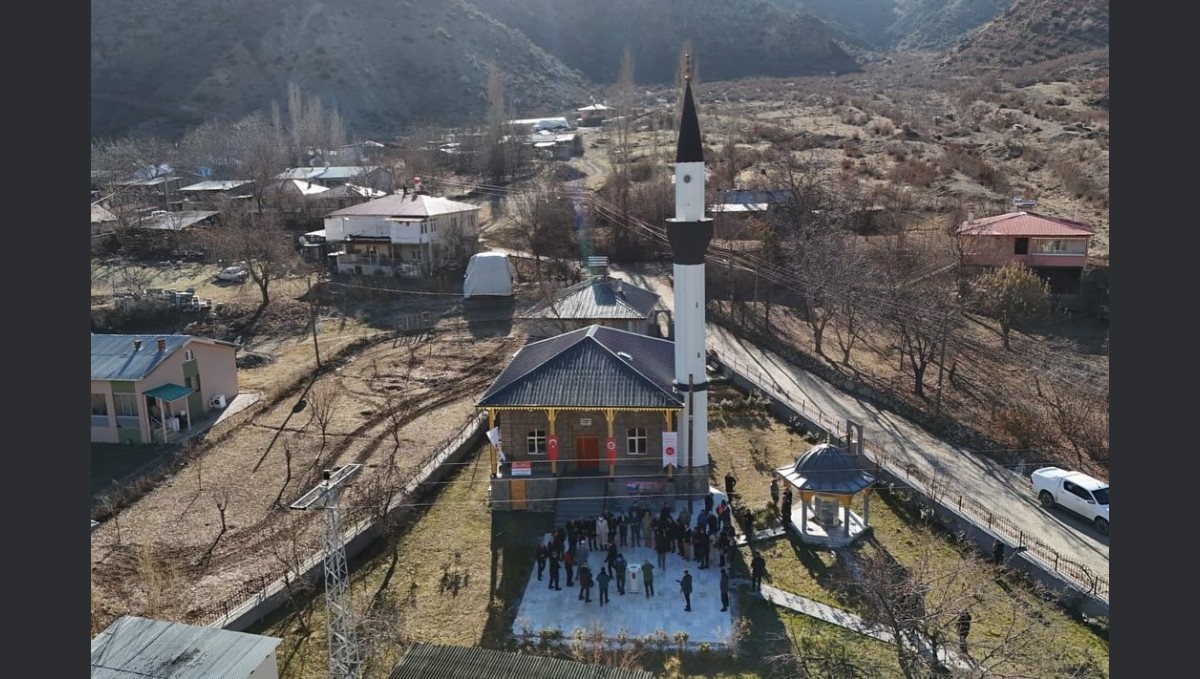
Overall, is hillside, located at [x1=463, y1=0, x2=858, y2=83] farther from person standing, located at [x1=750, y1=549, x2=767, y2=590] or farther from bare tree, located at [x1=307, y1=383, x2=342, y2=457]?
person standing, located at [x1=750, y1=549, x2=767, y2=590]

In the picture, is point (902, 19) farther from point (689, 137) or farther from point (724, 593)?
point (724, 593)

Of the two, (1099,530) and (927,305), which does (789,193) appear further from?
(1099,530)

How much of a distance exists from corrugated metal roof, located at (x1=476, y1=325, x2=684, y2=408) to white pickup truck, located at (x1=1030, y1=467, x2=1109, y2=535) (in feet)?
32.9

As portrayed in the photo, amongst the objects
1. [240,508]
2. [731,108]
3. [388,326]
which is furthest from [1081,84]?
[240,508]

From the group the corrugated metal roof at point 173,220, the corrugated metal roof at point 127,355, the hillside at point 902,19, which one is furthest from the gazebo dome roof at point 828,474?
the hillside at point 902,19

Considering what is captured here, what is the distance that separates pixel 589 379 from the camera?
2270cm

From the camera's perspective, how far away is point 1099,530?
21.0m

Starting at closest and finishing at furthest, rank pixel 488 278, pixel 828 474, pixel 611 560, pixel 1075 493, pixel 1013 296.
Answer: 1. pixel 611 560
2. pixel 828 474
3. pixel 1075 493
4. pixel 1013 296
5. pixel 488 278

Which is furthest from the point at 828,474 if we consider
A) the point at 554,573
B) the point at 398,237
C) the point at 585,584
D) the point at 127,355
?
the point at 398,237

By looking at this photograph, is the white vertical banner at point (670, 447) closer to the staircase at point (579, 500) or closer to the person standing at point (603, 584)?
the staircase at point (579, 500)

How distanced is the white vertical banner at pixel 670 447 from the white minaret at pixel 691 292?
85 cm

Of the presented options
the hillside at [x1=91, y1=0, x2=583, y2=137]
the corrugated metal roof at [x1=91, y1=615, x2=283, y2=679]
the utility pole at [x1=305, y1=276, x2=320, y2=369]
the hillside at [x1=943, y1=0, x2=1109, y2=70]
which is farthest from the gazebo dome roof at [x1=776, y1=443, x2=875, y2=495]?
the hillside at [x1=91, y1=0, x2=583, y2=137]

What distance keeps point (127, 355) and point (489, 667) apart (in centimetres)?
2067

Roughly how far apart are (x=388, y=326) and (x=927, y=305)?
80.5 feet
